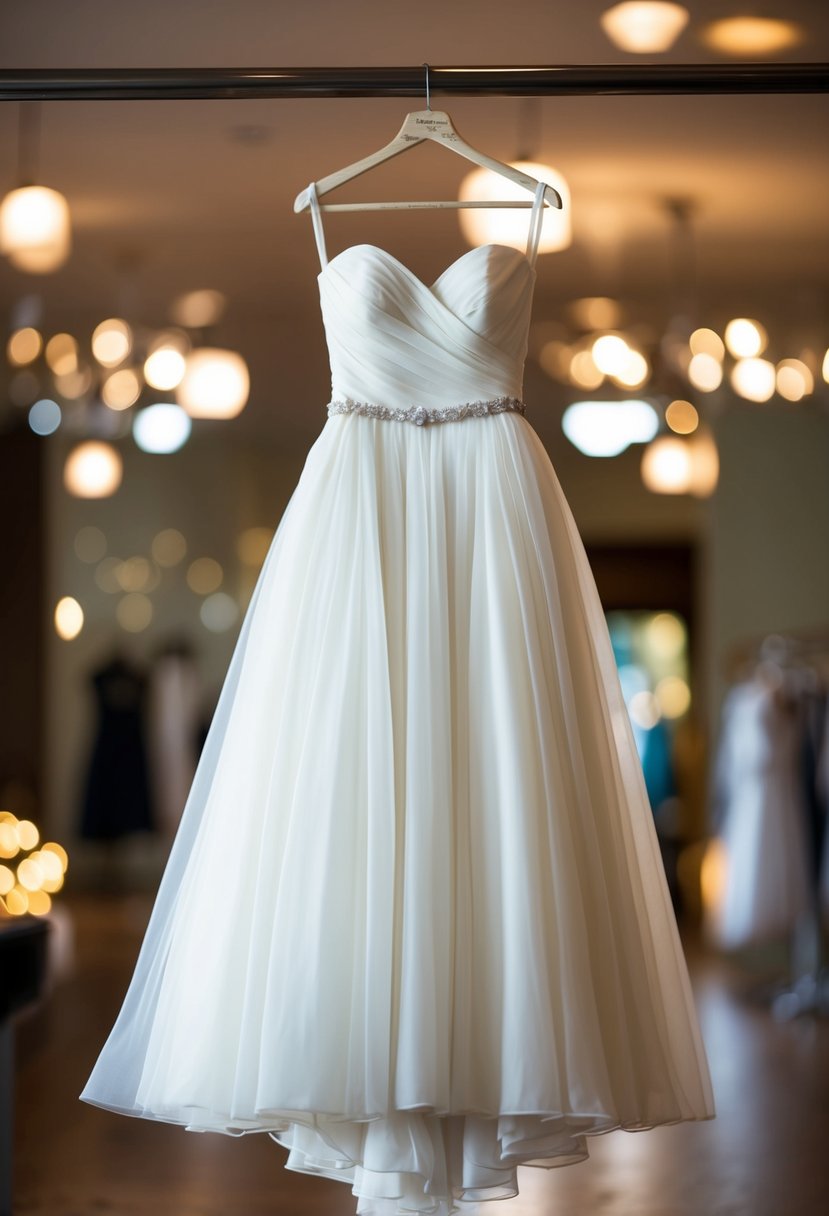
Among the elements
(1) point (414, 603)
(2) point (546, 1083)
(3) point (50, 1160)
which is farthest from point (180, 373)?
(2) point (546, 1083)

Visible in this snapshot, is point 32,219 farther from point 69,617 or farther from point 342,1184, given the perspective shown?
point 69,617

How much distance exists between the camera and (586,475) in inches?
394

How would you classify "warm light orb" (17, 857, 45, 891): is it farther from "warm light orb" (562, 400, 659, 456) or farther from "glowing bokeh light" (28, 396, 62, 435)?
"warm light orb" (562, 400, 659, 456)

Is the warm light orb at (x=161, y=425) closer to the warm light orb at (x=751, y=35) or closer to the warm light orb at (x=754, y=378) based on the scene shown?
the warm light orb at (x=754, y=378)

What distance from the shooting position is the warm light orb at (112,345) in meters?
5.38

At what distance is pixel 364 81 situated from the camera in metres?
1.87

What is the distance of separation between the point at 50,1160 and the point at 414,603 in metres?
2.65

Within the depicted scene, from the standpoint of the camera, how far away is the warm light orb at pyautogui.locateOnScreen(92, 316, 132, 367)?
5379mm

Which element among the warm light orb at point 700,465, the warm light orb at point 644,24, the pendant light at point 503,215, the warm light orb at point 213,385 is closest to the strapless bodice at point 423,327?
the pendant light at point 503,215

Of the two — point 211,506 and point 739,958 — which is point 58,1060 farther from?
point 211,506

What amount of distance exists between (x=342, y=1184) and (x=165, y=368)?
9.09 feet

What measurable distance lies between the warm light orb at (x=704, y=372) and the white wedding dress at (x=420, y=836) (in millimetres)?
3450

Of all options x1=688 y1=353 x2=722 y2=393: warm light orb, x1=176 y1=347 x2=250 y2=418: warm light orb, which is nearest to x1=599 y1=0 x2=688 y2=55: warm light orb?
x1=688 y1=353 x2=722 y2=393: warm light orb

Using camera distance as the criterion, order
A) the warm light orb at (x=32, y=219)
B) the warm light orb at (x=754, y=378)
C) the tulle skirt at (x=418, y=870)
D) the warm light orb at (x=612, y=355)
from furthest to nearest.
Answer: the warm light orb at (x=612, y=355) → the warm light orb at (x=754, y=378) → the warm light orb at (x=32, y=219) → the tulle skirt at (x=418, y=870)
